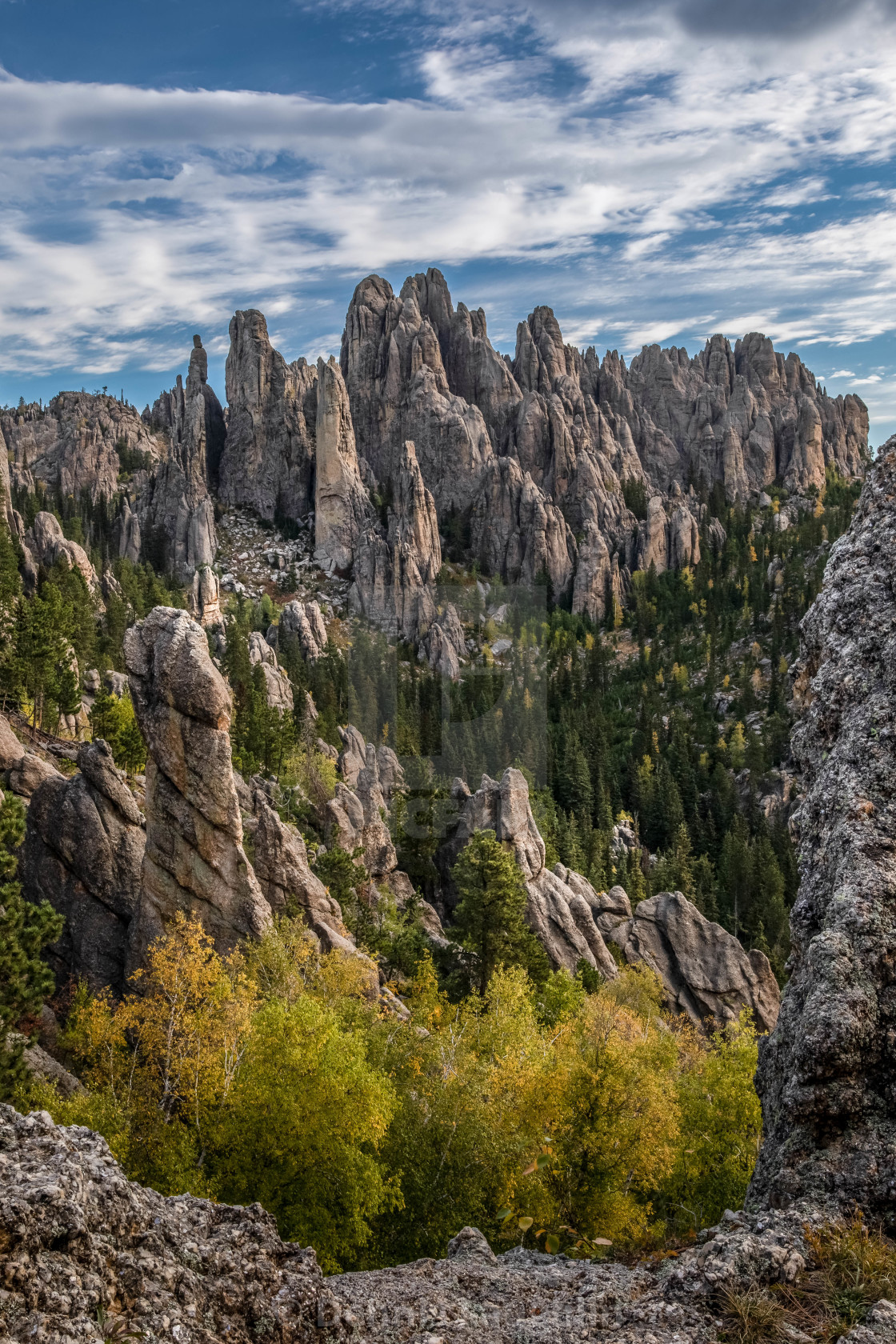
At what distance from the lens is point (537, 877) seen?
212 feet

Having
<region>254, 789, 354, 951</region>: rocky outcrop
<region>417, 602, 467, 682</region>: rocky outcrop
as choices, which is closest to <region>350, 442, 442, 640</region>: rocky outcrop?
<region>417, 602, 467, 682</region>: rocky outcrop

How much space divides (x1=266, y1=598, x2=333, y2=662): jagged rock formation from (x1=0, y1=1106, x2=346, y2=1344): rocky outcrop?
121 m

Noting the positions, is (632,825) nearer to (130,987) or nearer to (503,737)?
(503,737)

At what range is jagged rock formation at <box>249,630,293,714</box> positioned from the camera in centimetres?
9662

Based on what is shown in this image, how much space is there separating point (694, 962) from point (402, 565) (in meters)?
112

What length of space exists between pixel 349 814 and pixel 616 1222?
46.4 m

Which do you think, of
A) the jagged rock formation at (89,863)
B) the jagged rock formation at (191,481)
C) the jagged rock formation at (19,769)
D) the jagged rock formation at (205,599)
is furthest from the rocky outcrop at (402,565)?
the jagged rock formation at (89,863)

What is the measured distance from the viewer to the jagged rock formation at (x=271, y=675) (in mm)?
96625

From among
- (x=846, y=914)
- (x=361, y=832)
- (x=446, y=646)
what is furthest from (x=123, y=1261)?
(x=446, y=646)

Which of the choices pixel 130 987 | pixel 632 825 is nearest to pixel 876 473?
pixel 130 987

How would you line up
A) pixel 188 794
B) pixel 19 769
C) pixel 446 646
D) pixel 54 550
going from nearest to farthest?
1. pixel 188 794
2. pixel 19 769
3. pixel 54 550
4. pixel 446 646

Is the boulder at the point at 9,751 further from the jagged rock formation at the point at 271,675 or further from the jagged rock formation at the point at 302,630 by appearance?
the jagged rock formation at the point at 302,630

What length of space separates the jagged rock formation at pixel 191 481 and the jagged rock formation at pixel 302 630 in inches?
1014

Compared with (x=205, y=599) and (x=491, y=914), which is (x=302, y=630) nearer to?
(x=205, y=599)
